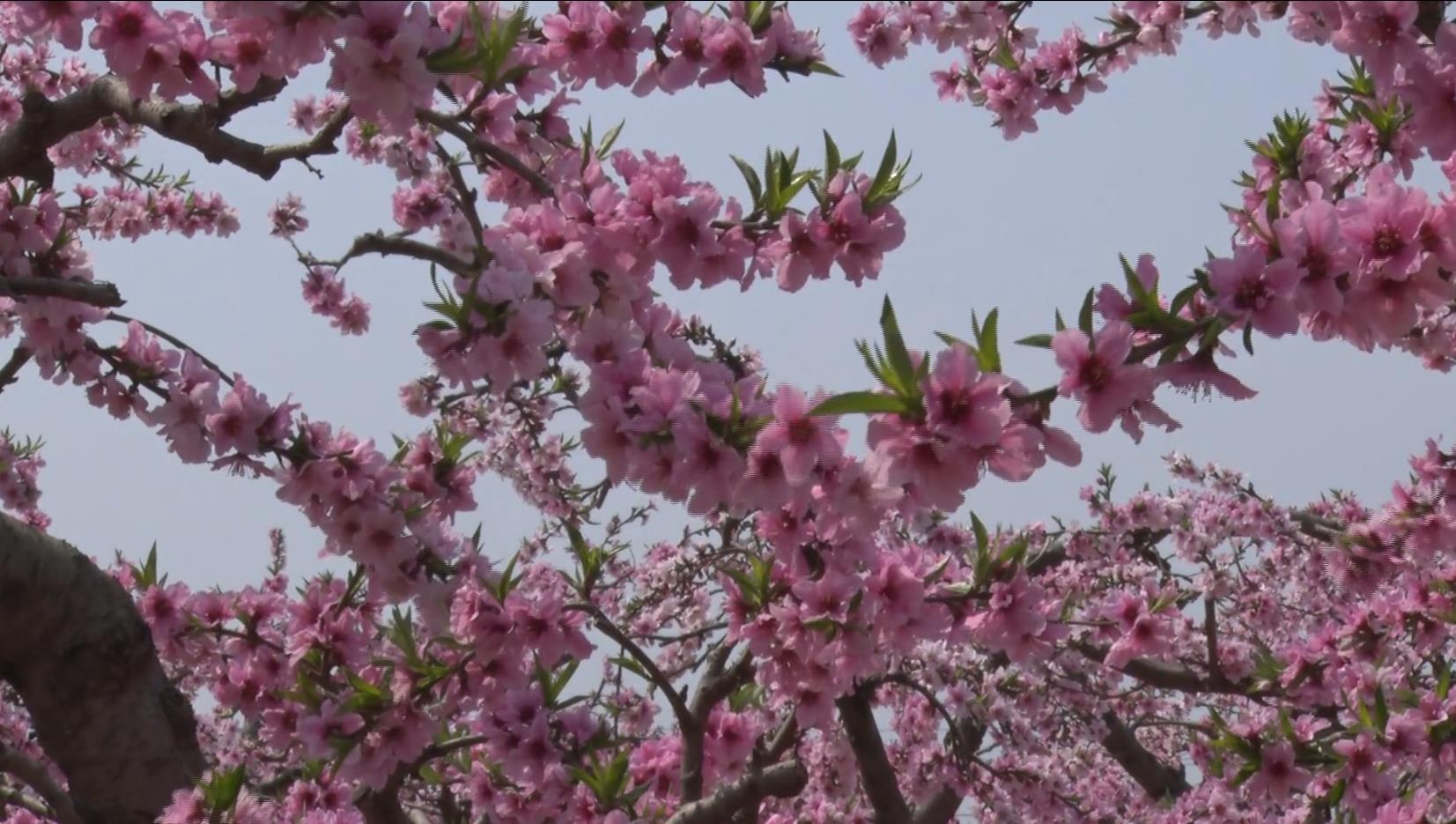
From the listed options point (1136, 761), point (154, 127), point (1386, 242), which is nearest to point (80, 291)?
point (154, 127)

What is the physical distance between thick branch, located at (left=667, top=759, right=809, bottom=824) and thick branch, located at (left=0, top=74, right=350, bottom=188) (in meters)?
2.46

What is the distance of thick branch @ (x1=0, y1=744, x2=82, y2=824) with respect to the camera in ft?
11.6

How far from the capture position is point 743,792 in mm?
3896

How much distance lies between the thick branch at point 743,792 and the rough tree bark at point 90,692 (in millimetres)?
1620

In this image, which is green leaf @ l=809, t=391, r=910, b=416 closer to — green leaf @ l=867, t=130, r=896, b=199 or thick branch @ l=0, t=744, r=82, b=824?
green leaf @ l=867, t=130, r=896, b=199

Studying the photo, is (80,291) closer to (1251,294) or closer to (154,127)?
(154,127)

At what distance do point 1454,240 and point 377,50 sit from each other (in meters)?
1.97

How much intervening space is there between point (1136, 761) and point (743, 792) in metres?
5.98

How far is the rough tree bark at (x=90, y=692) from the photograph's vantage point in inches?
133

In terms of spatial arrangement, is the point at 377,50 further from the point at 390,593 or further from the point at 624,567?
the point at 624,567

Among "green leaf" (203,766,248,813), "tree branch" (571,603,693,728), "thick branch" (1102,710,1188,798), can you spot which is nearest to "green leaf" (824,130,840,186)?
"tree branch" (571,603,693,728)

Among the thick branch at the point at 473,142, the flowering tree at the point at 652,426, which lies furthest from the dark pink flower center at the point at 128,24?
the thick branch at the point at 473,142

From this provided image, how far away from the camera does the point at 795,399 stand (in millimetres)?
1979

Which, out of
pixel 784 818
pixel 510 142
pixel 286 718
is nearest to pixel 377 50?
pixel 510 142
